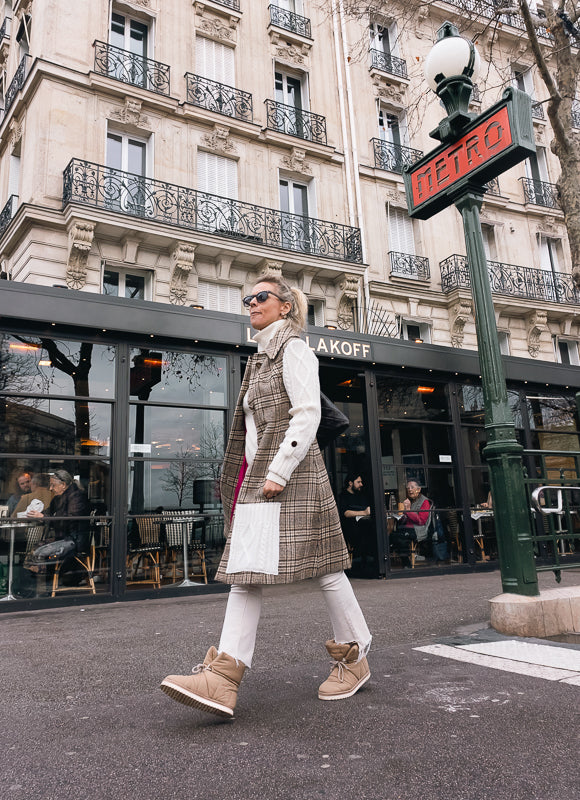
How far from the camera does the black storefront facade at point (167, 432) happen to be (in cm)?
717

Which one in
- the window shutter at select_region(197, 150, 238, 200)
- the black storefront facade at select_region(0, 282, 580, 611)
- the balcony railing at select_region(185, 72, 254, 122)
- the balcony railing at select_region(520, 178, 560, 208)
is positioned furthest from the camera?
the balcony railing at select_region(520, 178, 560, 208)

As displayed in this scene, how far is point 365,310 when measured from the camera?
51.1 ft

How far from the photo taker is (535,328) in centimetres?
1803

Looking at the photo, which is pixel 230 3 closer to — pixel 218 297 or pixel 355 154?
pixel 355 154

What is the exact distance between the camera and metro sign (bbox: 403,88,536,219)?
4.53 metres

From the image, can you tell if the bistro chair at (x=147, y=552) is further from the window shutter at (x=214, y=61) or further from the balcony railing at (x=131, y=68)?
the window shutter at (x=214, y=61)

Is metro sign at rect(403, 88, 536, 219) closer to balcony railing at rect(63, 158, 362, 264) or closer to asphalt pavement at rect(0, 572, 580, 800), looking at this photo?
asphalt pavement at rect(0, 572, 580, 800)

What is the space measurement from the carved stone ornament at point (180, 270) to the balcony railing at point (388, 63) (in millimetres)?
9498

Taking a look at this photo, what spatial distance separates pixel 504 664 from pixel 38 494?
19.3 feet

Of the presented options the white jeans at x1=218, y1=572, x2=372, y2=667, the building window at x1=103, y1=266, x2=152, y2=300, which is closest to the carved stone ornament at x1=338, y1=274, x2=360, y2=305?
the building window at x1=103, y1=266, x2=152, y2=300

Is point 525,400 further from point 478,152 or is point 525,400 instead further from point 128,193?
point 128,193

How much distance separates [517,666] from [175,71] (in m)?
15.4

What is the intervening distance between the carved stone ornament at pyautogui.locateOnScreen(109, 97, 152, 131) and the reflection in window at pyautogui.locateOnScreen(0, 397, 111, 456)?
344 inches

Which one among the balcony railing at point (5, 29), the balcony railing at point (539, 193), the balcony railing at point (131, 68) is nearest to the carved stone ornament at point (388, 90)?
the balcony railing at point (539, 193)
